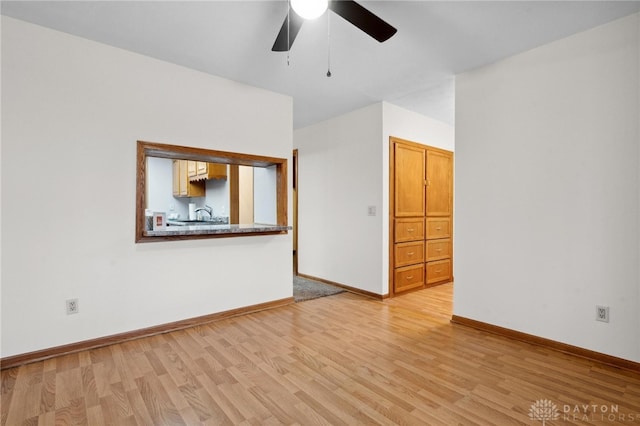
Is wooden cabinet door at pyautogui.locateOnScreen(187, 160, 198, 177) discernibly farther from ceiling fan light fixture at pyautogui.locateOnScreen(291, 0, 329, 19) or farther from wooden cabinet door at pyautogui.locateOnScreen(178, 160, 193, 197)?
ceiling fan light fixture at pyautogui.locateOnScreen(291, 0, 329, 19)

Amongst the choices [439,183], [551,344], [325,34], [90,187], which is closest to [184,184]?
[90,187]

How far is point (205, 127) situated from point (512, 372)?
10.5 feet

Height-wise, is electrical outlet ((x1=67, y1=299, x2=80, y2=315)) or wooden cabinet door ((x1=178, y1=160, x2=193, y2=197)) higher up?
wooden cabinet door ((x1=178, y1=160, x2=193, y2=197))

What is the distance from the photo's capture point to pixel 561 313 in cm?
252

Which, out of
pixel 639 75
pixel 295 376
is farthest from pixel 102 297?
pixel 639 75

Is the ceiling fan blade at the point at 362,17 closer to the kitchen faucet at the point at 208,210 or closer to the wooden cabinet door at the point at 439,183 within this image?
the wooden cabinet door at the point at 439,183

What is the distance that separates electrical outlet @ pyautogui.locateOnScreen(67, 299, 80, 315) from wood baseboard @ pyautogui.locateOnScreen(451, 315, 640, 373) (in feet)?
10.7

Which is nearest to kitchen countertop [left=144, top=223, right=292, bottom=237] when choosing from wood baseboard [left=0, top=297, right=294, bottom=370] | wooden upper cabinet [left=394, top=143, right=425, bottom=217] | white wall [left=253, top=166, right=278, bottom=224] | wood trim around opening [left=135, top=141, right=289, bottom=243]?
wood trim around opening [left=135, top=141, right=289, bottom=243]

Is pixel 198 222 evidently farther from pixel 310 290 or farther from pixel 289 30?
pixel 289 30

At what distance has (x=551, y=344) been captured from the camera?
2.54 metres

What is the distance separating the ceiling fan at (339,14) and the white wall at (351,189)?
2.05 meters

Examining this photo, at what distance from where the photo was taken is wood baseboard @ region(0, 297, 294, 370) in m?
2.26

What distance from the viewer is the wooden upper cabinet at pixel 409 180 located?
4.09m

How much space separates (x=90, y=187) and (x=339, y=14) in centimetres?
224
